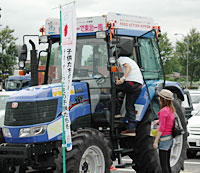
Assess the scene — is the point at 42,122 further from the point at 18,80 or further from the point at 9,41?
the point at 9,41

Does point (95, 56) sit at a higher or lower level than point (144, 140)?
higher

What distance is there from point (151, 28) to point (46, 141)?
11.5 feet

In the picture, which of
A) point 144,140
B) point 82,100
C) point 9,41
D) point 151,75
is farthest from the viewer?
point 9,41

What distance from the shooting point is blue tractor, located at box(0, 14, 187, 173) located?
263 inches

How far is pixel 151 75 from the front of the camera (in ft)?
27.9

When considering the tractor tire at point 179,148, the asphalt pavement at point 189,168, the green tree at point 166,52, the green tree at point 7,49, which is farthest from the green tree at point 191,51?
the tractor tire at point 179,148

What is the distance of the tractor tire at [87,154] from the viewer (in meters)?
6.34

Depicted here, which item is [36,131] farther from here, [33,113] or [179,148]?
[179,148]

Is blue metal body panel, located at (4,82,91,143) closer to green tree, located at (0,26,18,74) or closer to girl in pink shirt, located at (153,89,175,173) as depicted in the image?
girl in pink shirt, located at (153,89,175,173)

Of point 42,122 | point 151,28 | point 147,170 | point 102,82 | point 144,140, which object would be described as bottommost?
point 147,170

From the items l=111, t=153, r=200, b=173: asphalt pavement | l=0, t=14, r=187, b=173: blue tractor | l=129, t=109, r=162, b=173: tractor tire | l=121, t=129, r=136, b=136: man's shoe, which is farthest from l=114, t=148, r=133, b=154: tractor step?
l=111, t=153, r=200, b=173: asphalt pavement

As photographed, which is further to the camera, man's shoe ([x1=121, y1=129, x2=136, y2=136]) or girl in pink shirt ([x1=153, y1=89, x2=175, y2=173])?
man's shoe ([x1=121, y1=129, x2=136, y2=136])

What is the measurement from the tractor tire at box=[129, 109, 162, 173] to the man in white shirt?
0.31 m

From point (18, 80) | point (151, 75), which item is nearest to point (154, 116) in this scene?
point (151, 75)
